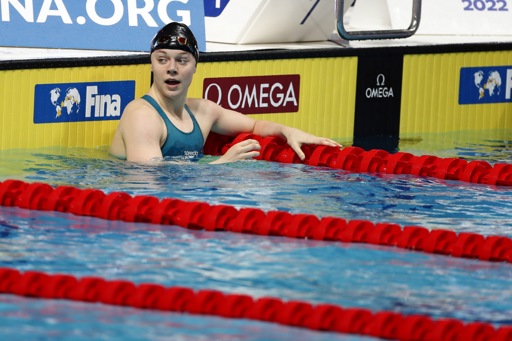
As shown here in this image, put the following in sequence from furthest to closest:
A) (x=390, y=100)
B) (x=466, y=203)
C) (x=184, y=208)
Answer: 1. (x=390, y=100)
2. (x=466, y=203)
3. (x=184, y=208)

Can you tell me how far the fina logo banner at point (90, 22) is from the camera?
7.09m

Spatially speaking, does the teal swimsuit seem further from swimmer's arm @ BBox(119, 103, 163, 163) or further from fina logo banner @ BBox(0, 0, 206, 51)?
fina logo banner @ BBox(0, 0, 206, 51)

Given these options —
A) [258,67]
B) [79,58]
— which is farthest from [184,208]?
[258,67]

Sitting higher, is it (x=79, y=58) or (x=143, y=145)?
(x=79, y=58)

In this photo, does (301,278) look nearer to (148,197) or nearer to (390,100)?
(148,197)

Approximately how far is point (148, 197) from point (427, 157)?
1984mm

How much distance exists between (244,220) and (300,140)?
1.63 meters

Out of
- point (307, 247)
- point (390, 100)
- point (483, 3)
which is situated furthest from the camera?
point (483, 3)

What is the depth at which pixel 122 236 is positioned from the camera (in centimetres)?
493

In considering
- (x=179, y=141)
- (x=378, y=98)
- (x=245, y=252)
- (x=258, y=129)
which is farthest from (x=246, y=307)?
(x=378, y=98)

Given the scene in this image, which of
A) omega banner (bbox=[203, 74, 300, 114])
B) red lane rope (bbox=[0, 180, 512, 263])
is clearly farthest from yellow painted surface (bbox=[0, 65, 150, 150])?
red lane rope (bbox=[0, 180, 512, 263])

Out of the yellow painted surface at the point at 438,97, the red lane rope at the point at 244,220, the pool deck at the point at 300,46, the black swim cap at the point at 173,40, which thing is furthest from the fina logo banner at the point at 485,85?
the red lane rope at the point at 244,220

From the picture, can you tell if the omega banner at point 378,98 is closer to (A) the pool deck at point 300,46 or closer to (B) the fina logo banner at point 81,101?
(A) the pool deck at point 300,46

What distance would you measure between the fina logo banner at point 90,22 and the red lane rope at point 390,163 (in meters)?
1.00
